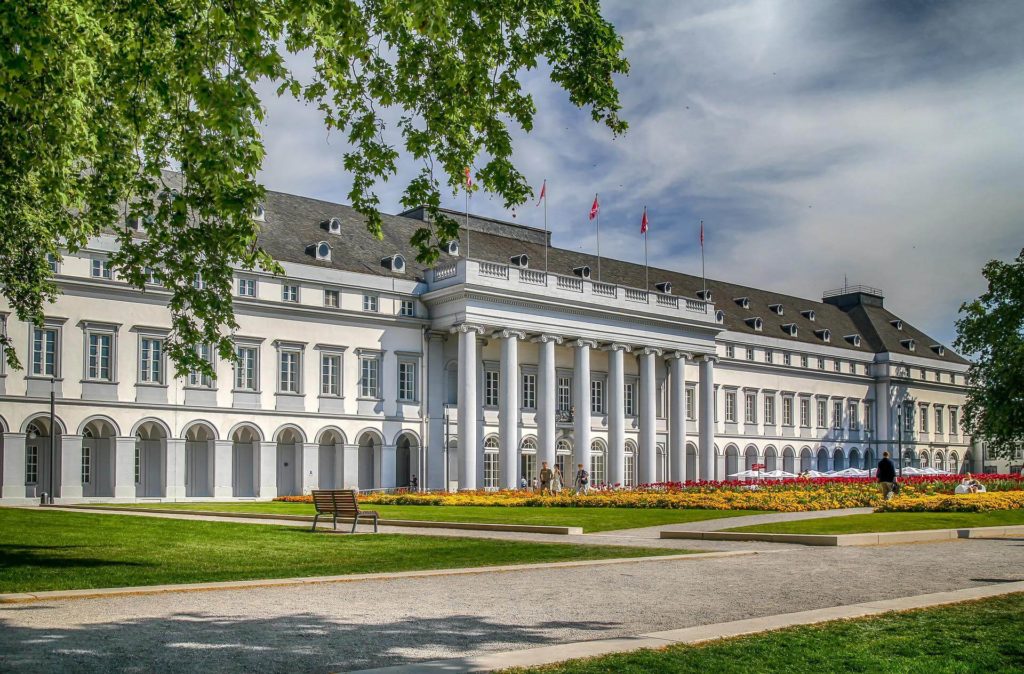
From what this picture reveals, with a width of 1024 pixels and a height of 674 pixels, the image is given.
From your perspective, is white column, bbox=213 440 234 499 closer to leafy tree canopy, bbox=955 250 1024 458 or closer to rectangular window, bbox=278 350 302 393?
rectangular window, bbox=278 350 302 393

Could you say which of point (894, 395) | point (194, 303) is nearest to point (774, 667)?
point (194, 303)

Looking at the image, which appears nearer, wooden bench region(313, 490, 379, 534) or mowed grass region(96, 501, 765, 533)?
wooden bench region(313, 490, 379, 534)

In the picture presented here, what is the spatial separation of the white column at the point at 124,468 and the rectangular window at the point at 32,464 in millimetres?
3417

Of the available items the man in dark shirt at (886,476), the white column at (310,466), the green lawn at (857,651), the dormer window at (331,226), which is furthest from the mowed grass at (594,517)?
the dormer window at (331,226)

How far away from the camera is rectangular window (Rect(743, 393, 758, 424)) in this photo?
271 ft

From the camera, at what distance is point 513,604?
1232cm

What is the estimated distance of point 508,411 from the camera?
196 ft

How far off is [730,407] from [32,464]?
51.4 meters

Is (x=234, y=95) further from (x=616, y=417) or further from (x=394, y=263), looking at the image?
(x=616, y=417)

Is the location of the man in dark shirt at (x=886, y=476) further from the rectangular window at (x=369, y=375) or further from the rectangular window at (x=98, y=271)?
the rectangular window at (x=98, y=271)

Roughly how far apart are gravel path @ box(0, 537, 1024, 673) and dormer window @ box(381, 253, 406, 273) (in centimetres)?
4552

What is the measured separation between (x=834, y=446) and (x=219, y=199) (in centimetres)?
8432

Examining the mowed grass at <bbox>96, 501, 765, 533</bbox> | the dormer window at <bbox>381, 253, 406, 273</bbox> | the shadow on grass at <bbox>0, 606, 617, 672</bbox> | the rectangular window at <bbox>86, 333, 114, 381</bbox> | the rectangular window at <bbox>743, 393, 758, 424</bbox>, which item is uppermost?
the dormer window at <bbox>381, 253, 406, 273</bbox>

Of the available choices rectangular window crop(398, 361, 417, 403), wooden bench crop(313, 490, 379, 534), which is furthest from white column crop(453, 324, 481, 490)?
wooden bench crop(313, 490, 379, 534)
